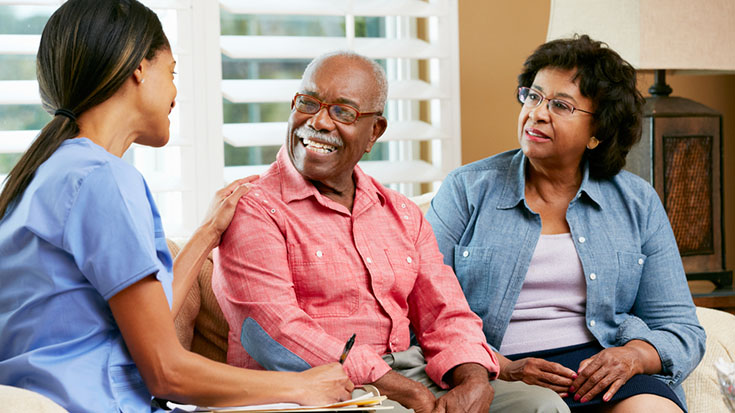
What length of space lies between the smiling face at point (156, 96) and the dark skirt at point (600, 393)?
1065 mm

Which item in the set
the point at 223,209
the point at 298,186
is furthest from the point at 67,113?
the point at 298,186

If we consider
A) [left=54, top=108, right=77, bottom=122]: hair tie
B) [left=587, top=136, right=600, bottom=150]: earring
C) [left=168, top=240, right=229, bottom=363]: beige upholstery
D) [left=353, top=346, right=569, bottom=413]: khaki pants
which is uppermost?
[left=54, top=108, right=77, bottom=122]: hair tie

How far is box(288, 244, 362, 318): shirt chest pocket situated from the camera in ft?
5.73

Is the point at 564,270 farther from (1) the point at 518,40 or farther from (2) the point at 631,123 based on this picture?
(1) the point at 518,40

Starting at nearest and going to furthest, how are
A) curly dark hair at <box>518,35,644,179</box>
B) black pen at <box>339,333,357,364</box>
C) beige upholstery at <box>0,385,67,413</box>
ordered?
beige upholstery at <box>0,385,67,413</box>, black pen at <box>339,333,357,364</box>, curly dark hair at <box>518,35,644,179</box>

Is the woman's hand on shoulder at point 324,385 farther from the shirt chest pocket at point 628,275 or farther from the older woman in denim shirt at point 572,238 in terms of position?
the shirt chest pocket at point 628,275

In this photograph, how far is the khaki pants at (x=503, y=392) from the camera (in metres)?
1.66

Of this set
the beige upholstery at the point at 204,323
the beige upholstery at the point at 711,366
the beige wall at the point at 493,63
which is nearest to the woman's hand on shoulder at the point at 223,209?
the beige upholstery at the point at 204,323

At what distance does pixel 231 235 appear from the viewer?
5.64ft

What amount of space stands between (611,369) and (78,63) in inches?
51.9

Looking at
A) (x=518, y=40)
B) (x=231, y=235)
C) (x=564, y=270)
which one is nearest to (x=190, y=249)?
Result: (x=231, y=235)

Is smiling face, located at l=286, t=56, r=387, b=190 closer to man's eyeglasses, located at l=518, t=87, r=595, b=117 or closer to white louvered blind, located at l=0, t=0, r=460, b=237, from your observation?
man's eyeglasses, located at l=518, t=87, r=595, b=117

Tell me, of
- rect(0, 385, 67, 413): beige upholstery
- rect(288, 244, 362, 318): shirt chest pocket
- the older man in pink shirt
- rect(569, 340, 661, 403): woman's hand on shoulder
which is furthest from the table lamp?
rect(0, 385, 67, 413): beige upholstery

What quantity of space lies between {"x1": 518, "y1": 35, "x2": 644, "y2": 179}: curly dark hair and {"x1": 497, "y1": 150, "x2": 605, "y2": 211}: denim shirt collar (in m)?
0.05
